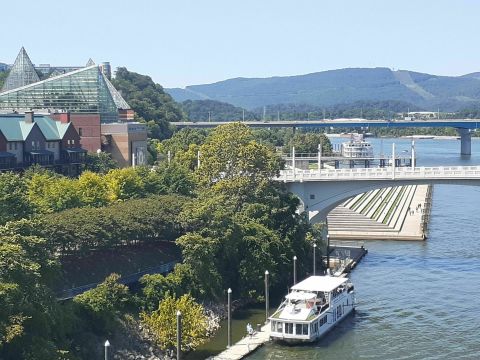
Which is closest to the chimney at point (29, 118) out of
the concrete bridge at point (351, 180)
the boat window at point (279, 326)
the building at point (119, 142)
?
the building at point (119, 142)

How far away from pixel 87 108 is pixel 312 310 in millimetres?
46144

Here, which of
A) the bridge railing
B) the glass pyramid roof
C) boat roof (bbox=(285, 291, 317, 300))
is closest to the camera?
boat roof (bbox=(285, 291, 317, 300))

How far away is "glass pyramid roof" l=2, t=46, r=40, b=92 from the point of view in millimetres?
118062

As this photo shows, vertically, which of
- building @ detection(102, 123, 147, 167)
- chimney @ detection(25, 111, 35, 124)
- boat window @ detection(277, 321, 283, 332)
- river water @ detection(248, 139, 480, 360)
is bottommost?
river water @ detection(248, 139, 480, 360)

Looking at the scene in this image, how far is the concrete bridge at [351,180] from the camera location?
64562mm

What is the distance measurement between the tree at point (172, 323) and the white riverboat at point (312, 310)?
420 centimetres

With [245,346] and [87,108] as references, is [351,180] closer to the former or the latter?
[245,346]

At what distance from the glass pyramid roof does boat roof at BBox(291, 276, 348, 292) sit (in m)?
78.9

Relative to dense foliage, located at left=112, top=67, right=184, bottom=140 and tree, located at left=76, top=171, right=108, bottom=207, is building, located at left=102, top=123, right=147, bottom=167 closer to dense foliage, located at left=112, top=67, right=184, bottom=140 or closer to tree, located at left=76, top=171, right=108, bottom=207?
tree, located at left=76, top=171, right=108, bottom=207

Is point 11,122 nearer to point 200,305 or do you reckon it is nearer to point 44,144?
point 44,144

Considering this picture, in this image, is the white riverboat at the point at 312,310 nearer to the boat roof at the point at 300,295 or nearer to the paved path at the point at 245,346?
the boat roof at the point at 300,295

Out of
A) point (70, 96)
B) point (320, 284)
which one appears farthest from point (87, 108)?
point (320, 284)

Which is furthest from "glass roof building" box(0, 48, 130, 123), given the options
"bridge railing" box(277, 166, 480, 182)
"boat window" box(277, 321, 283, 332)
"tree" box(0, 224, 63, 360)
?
"tree" box(0, 224, 63, 360)

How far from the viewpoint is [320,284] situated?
154 ft
